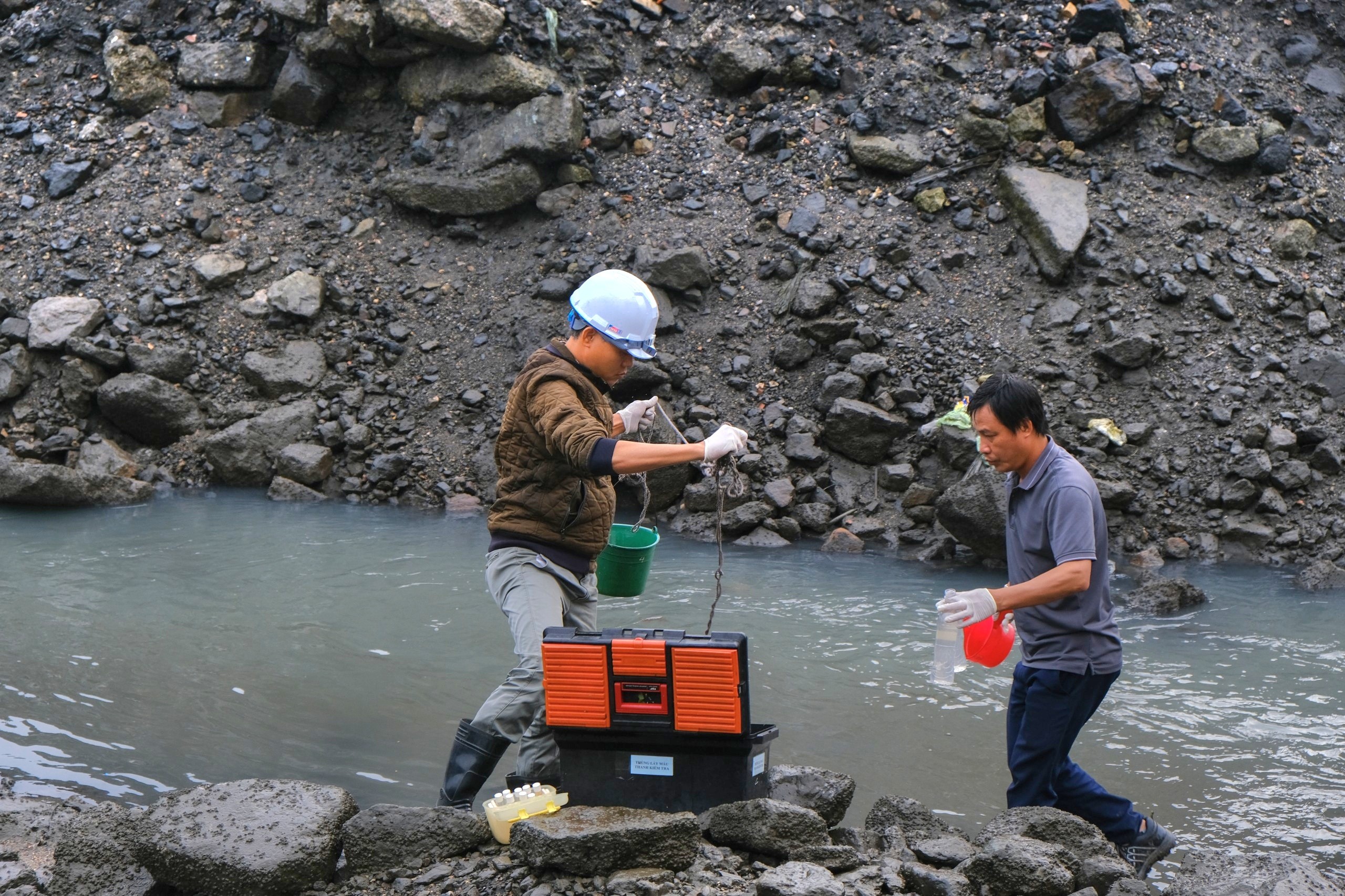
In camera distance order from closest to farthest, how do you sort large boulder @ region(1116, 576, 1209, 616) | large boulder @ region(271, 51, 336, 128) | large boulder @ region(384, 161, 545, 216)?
large boulder @ region(1116, 576, 1209, 616), large boulder @ region(384, 161, 545, 216), large boulder @ region(271, 51, 336, 128)

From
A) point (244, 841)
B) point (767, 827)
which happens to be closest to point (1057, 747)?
point (767, 827)

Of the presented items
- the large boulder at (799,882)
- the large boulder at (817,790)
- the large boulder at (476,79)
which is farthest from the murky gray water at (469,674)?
the large boulder at (476,79)

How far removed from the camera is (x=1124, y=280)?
1101 cm

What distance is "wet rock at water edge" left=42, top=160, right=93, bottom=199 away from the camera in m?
13.7

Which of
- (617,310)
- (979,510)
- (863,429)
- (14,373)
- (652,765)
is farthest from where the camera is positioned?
(14,373)

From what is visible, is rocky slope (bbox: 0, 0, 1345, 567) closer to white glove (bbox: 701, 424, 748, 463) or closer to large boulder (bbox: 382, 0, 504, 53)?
large boulder (bbox: 382, 0, 504, 53)

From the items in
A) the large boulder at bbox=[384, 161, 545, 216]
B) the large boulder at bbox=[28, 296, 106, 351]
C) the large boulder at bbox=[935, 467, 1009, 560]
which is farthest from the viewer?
the large boulder at bbox=[384, 161, 545, 216]

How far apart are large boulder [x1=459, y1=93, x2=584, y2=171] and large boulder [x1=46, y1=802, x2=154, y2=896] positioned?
33.2 feet

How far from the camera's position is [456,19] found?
12.6 metres

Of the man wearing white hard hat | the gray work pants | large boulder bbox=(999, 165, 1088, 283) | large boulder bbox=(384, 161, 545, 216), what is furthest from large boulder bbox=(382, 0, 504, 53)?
the gray work pants

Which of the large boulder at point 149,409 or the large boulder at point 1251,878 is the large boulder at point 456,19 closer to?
the large boulder at point 149,409

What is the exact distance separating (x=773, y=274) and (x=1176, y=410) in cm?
416

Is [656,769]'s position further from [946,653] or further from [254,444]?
[254,444]

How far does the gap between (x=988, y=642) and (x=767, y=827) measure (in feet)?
3.63
